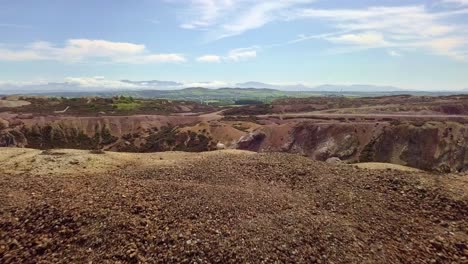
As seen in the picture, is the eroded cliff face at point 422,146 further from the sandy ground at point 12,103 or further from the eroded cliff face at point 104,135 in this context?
the sandy ground at point 12,103

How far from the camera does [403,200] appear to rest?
18.2 metres

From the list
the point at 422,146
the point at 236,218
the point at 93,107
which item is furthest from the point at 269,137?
the point at 93,107

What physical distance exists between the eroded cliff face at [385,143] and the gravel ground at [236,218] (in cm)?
3794

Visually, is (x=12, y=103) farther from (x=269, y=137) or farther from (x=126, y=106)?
(x=269, y=137)

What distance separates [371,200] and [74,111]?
115134mm

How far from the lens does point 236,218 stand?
15242 mm

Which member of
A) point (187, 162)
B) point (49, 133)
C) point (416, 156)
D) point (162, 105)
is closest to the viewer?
point (187, 162)

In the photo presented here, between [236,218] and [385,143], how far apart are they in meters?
51.7

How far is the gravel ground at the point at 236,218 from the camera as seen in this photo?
13.5 meters

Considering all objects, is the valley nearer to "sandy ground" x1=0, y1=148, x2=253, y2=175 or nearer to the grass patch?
the grass patch

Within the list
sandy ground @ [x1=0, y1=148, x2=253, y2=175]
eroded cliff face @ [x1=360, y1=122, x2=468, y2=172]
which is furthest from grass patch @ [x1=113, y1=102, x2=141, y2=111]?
sandy ground @ [x1=0, y1=148, x2=253, y2=175]

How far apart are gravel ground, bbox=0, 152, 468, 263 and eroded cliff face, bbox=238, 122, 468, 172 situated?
124 feet

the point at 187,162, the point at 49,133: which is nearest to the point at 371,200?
the point at 187,162

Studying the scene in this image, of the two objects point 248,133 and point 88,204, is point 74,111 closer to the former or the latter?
point 248,133
